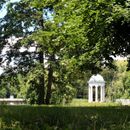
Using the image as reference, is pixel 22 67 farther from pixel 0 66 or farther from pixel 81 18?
pixel 81 18

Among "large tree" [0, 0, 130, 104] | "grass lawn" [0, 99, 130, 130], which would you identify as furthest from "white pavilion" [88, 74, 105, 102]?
"grass lawn" [0, 99, 130, 130]

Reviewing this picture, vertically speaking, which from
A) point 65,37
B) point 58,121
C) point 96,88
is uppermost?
point 96,88

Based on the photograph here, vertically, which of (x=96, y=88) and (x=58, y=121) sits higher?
(x=96, y=88)

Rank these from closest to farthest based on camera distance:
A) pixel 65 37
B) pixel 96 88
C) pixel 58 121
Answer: pixel 58 121 → pixel 65 37 → pixel 96 88

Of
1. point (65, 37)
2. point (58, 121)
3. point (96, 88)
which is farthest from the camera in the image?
point (96, 88)

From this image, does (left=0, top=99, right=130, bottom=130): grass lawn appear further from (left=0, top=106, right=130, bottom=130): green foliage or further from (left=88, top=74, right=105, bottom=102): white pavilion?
(left=88, top=74, right=105, bottom=102): white pavilion

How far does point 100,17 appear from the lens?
675 inches

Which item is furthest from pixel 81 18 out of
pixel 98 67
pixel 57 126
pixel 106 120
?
pixel 98 67

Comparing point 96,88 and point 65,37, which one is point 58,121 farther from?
point 96,88

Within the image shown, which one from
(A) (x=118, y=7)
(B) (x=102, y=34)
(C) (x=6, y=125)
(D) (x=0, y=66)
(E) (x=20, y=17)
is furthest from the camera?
(D) (x=0, y=66)

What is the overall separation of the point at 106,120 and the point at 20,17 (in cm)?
2308

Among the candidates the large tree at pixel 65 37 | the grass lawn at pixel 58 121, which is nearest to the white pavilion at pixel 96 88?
the large tree at pixel 65 37

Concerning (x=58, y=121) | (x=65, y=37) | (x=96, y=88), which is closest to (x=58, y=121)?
(x=58, y=121)

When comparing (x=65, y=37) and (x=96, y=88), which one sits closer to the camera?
(x=65, y=37)
